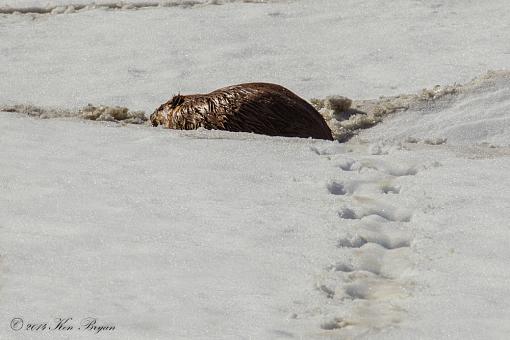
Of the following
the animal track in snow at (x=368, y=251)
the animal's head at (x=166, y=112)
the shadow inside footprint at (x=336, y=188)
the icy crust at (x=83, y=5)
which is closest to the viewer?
the animal track in snow at (x=368, y=251)

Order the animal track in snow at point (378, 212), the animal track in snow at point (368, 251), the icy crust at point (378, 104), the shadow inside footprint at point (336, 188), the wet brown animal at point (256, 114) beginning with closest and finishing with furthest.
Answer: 1. the animal track in snow at point (368, 251)
2. the animal track in snow at point (378, 212)
3. the shadow inside footprint at point (336, 188)
4. the wet brown animal at point (256, 114)
5. the icy crust at point (378, 104)

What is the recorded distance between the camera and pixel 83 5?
1102 cm

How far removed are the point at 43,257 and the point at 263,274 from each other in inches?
37.7

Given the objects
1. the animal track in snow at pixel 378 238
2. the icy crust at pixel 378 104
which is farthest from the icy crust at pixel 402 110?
the animal track in snow at pixel 378 238

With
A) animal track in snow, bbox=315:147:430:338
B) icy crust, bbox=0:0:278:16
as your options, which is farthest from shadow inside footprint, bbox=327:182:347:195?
icy crust, bbox=0:0:278:16

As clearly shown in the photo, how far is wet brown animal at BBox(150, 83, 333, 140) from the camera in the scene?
6.83m

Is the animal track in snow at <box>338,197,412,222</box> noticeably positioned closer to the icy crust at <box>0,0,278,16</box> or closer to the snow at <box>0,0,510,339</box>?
the snow at <box>0,0,510,339</box>

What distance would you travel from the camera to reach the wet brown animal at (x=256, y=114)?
6828 mm

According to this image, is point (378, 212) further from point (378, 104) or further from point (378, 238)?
point (378, 104)

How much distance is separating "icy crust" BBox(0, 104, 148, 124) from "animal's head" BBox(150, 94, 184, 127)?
0.88 ft

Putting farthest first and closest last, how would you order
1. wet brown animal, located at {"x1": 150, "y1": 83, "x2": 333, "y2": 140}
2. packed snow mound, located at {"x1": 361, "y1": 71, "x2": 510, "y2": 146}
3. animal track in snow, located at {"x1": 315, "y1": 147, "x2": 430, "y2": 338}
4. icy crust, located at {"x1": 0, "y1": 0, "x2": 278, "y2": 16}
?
icy crust, located at {"x1": 0, "y1": 0, "x2": 278, "y2": 16}, packed snow mound, located at {"x1": 361, "y1": 71, "x2": 510, "y2": 146}, wet brown animal, located at {"x1": 150, "y1": 83, "x2": 333, "y2": 140}, animal track in snow, located at {"x1": 315, "y1": 147, "x2": 430, "y2": 338}

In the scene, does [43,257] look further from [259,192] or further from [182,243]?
[259,192]

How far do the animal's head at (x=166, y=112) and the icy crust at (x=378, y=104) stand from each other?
1.11 metres

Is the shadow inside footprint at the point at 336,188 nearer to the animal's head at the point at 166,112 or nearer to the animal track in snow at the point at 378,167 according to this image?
the animal track in snow at the point at 378,167
